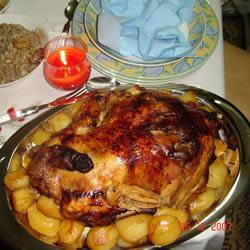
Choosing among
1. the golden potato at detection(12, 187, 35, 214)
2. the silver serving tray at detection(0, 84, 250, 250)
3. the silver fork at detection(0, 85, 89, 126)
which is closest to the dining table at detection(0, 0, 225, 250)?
the silver fork at detection(0, 85, 89, 126)

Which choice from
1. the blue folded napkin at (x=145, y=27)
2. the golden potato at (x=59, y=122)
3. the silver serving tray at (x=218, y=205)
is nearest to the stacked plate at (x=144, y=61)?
the blue folded napkin at (x=145, y=27)

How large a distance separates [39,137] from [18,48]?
41 cm

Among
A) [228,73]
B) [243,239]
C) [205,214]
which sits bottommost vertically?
[243,239]

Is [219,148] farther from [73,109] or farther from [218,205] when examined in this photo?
[73,109]

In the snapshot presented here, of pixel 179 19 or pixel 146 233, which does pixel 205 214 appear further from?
pixel 179 19

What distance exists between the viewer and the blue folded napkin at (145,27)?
4.02 feet

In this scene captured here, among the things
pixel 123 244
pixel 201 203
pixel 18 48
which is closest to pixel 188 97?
pixel 201 203

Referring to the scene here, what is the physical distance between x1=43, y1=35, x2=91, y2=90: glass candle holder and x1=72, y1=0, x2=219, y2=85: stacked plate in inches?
1.7

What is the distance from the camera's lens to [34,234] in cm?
83

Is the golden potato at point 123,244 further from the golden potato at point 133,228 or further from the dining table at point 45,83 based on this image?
the dining table at point 45,83

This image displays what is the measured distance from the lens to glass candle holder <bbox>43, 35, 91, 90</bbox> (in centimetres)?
117

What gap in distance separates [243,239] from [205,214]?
2.39 feet

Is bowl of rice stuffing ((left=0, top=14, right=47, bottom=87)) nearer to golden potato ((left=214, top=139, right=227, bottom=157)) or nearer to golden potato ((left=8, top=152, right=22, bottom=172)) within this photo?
golden potato ((left=8, top=152, right=22, bottom=172))

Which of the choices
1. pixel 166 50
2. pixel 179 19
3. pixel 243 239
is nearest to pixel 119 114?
pixel 166 50
